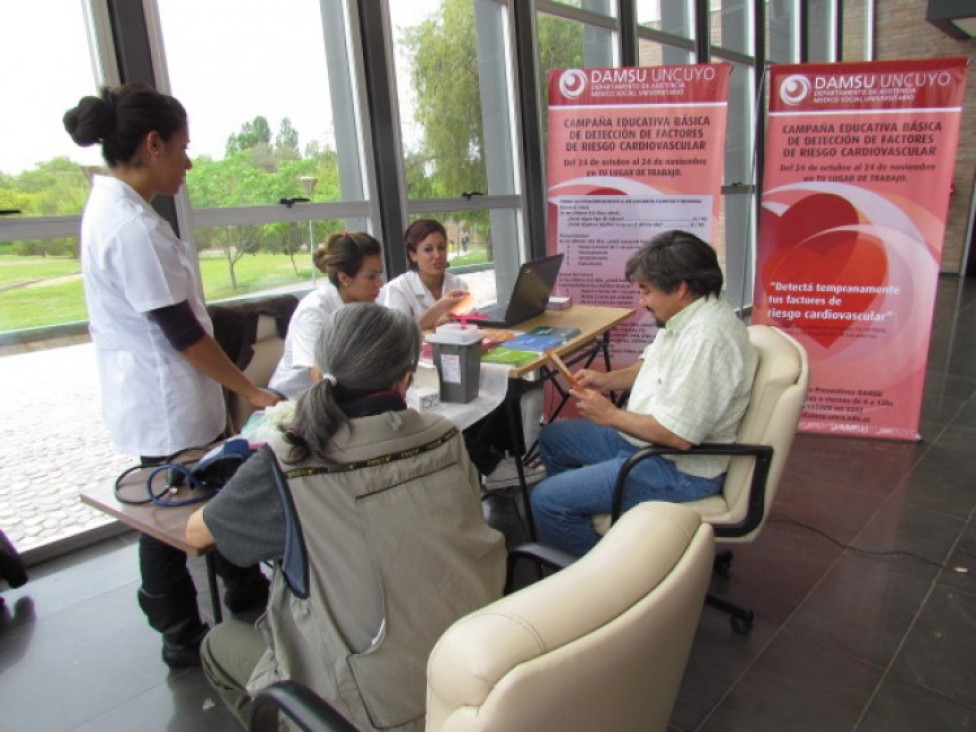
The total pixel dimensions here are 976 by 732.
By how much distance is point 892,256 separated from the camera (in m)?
3.13

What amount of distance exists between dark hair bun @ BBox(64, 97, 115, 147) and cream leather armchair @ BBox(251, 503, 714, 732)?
1.53 m

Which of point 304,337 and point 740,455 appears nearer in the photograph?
point 740,455

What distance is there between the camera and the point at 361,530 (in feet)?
3.27

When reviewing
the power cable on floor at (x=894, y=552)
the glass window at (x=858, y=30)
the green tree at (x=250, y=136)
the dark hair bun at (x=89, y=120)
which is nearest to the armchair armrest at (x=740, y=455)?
the power cable on floor at (x=894, y=552)

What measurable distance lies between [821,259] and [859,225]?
0.23 meters

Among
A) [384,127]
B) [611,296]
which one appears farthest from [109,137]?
[611,296]

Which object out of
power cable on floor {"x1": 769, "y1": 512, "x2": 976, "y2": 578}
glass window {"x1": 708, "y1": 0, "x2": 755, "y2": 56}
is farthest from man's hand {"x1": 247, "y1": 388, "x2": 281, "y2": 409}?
glass window {"x1": 708, "y1": 0, "x2": 755, "y2": 56}

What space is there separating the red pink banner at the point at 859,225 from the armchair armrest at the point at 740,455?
6.40 ft

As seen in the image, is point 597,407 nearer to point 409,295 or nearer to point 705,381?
point 705,381

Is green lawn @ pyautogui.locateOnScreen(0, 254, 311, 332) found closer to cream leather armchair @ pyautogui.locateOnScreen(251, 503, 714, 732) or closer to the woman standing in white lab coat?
the woman standing in white lab coat

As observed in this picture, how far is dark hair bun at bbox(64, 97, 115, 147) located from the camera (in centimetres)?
152

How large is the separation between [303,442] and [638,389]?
4.05 ft

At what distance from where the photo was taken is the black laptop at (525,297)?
2558 millimetres

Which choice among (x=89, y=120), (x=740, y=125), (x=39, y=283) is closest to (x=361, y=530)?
(x=89, y=120)
